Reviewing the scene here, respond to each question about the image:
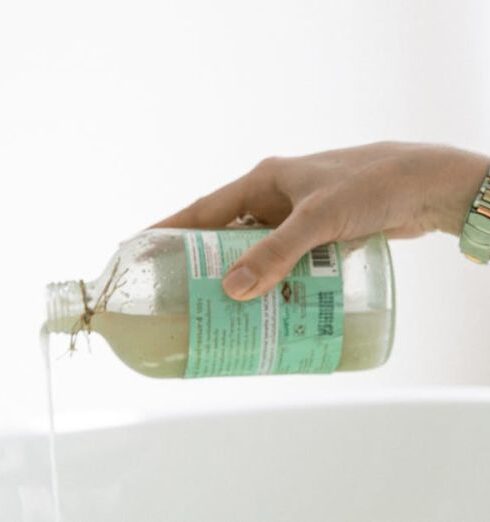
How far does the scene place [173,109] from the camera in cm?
134

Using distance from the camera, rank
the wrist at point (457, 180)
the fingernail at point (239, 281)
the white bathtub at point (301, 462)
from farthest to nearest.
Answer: the white bathtub at point (301, 462), the wrist at point (457, 180), the fingernail at point (239, 281)

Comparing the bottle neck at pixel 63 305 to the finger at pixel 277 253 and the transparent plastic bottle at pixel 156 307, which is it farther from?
the finger at pixel 277 253

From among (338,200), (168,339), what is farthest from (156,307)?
(338,200)

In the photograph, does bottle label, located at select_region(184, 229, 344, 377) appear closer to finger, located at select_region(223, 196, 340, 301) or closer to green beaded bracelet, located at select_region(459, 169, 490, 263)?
finger, located at select_region(223, 196, 340, 301)

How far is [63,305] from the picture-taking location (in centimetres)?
73

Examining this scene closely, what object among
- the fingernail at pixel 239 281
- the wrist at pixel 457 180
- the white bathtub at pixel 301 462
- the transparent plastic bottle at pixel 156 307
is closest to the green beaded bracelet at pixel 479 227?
the wrist at pixel 457 180

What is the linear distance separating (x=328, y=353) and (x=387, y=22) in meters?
0.83

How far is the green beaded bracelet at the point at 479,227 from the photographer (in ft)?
2.80

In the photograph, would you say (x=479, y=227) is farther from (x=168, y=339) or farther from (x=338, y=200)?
(x=168, y=339)

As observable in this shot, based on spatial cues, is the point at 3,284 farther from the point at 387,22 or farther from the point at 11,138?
the point at 387,22

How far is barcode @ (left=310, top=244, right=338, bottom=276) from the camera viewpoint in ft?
2.42

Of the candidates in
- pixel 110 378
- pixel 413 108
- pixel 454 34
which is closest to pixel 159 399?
pixel 110 378

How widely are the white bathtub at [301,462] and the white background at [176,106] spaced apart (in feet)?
0.15

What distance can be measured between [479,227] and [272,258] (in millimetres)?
222
